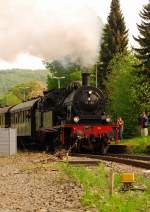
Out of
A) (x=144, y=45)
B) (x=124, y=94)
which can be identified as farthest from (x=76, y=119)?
(x=124, y=94)

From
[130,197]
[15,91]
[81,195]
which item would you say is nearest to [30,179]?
[81,195]

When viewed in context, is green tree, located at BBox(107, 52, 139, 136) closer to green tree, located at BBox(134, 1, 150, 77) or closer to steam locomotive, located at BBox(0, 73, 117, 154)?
green tree, located at BBox(134, 1, 150, 77)

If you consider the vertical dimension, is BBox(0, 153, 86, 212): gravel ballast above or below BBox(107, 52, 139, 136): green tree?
below

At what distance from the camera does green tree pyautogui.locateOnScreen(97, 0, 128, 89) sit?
216 feet

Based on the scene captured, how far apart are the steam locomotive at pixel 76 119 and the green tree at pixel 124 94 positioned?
70.1ft

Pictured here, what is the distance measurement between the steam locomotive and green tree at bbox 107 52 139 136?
841 inches

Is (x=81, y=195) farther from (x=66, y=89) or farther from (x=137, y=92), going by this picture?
(x=137, y=92)

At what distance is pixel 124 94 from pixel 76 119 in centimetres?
2615

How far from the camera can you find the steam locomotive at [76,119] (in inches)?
1056

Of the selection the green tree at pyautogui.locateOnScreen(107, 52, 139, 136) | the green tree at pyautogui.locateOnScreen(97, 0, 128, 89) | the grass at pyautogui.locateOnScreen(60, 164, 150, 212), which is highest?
the green tree at pyautogui.locateOnScreen(97, 0, 128, 89)

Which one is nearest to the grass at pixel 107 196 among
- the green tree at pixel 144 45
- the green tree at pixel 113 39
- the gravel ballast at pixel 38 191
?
the gravel ballast at pixel 38 191

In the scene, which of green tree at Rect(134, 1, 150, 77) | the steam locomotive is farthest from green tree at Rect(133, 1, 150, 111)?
the steam locomotive

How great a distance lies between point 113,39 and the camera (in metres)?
68.6

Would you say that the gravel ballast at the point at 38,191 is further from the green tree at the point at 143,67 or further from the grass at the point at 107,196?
the green tree at the point at 143,67
